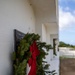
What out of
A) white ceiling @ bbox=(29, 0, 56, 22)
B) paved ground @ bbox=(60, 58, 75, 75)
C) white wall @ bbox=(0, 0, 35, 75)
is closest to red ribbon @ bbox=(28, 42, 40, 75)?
white wall @ bbox=(0, 0, 35, 75)

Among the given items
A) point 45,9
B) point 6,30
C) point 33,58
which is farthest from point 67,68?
point 6,30

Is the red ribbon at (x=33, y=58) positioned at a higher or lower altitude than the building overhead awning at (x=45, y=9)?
lower

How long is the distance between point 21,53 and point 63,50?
463 inches

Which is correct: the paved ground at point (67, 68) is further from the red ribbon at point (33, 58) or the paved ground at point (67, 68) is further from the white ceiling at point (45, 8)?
the red ribbon at point (33, 58)

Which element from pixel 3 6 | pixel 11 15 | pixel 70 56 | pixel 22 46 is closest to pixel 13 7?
pixel 11 15

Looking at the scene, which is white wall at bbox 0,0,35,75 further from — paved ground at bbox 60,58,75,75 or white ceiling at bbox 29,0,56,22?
paved ground at bbox 60,58,75,75

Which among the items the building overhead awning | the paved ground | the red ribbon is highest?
the building overhead awning

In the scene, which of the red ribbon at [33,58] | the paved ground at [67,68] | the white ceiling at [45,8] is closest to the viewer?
the red ribbon at [33,58]

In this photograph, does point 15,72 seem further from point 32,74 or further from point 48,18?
point 48,18

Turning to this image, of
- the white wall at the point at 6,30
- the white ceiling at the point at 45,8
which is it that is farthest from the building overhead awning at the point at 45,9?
the white wall at the point at 6,30

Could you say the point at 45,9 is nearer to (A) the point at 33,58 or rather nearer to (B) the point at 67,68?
(A) the point at 33,58

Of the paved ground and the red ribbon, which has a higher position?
the red ribbon

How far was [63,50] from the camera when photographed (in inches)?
527

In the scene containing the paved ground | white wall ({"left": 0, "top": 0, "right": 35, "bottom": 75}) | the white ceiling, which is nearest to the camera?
white wall ({"left": 0, "top": 0, "right": 35, "bottom": 75})
